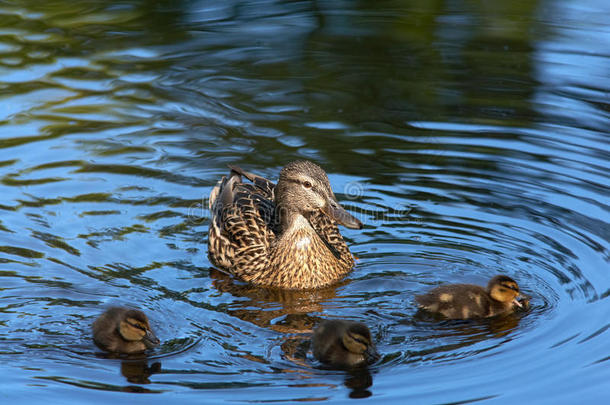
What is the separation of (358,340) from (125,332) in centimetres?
123

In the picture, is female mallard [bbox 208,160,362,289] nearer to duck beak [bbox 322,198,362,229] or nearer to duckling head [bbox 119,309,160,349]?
duck beak [bbox 322,198,362,229]

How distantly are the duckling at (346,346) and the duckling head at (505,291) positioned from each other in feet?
2.92

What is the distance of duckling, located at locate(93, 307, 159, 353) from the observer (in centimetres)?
500

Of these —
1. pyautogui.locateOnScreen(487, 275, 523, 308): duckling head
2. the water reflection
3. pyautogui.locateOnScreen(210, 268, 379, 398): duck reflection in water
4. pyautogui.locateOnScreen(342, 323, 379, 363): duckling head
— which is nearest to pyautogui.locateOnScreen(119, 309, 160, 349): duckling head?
the water reflection

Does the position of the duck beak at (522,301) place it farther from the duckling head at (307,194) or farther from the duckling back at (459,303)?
the duckling head at (307,194)

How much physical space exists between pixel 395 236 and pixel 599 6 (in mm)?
5976

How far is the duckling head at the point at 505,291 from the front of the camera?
17.6 ft

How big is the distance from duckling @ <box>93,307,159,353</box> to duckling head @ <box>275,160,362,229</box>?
4.85 feet

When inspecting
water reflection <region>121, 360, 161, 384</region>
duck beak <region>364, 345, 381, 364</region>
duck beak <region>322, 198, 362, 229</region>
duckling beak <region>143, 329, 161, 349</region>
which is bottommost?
water reflection <region>121, 360, 161, 384</region>

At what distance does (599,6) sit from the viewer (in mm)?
11203

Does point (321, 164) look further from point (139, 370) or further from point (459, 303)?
point (139, 370)

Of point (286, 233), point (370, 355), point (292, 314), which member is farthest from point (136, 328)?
point (286, 233)

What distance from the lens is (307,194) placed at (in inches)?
243

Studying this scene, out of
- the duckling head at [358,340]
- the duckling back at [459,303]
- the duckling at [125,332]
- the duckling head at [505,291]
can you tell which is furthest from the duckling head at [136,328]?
the duckling head at [505,291]
